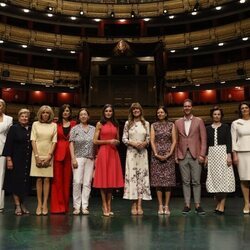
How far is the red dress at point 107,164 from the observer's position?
18.0 feet

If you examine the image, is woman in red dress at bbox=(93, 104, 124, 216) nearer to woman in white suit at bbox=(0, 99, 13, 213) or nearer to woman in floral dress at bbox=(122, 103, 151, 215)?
woman in floral dress at bbox=(122, 103, 151, 215)

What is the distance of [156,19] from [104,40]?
4.60 meters

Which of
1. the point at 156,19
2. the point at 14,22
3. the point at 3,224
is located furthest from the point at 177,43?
the point at 3,224

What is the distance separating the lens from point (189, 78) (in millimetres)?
27031

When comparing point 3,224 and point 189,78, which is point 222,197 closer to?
point 3,224

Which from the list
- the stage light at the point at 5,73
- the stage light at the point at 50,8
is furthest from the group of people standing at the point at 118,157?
the stage light at the point at 50,8

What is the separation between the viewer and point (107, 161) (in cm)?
561

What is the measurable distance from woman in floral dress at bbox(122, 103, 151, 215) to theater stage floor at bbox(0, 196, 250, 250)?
0.37 metres

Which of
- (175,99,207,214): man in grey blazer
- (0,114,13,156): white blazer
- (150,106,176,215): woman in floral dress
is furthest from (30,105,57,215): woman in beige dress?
(175,99,207,214): man in grey blazer

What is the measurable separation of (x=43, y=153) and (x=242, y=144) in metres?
3.33

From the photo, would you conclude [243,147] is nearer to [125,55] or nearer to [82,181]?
[82,181]

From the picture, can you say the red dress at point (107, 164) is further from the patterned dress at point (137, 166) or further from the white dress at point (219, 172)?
the white dress at point (219, 172)

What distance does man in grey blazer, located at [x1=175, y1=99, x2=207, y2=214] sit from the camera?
575 cm

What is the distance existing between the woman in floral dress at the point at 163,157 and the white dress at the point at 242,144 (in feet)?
3.60
